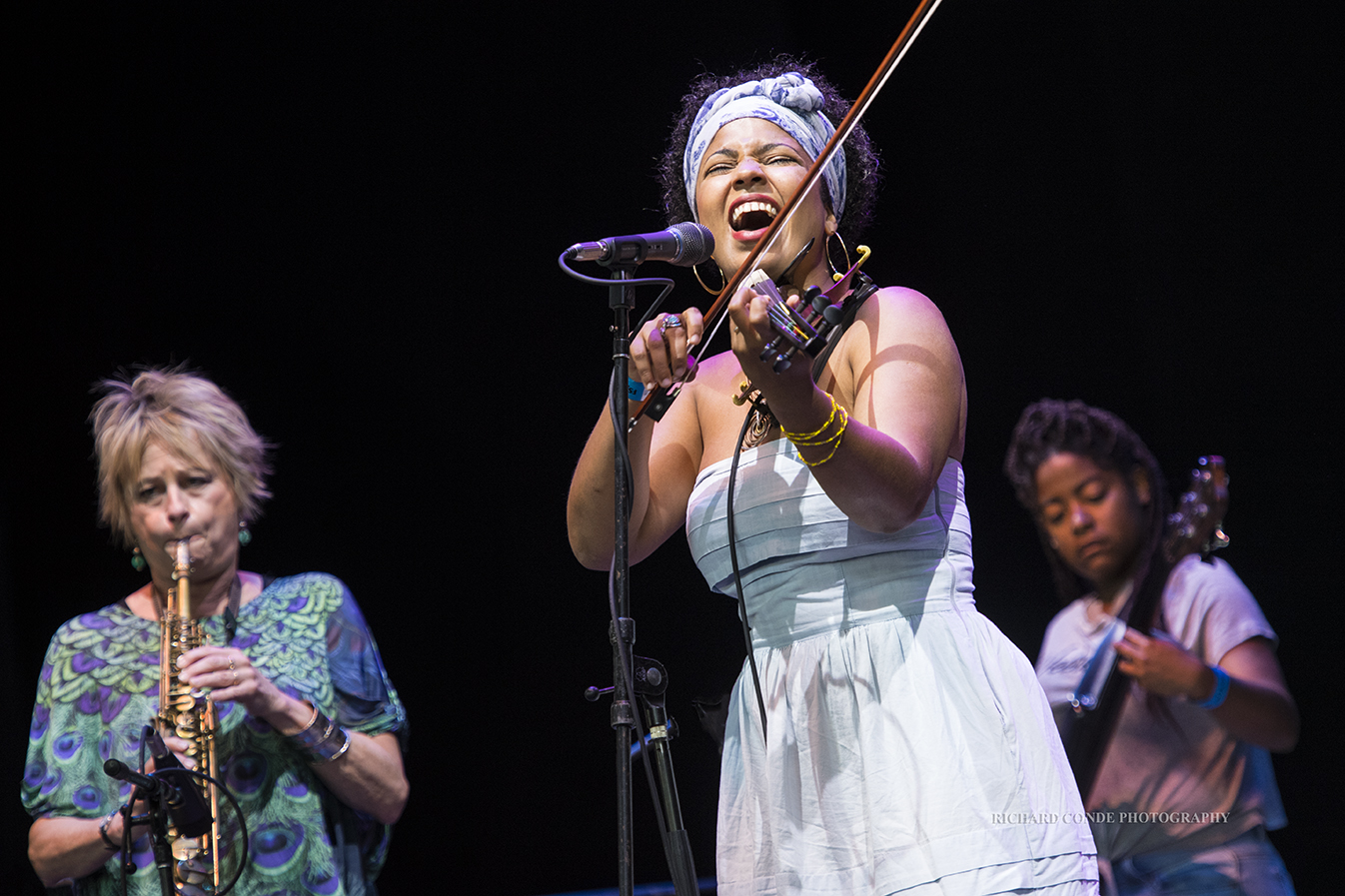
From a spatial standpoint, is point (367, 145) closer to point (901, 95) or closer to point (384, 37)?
point (384, 37)

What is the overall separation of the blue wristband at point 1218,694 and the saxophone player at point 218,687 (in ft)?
5.36

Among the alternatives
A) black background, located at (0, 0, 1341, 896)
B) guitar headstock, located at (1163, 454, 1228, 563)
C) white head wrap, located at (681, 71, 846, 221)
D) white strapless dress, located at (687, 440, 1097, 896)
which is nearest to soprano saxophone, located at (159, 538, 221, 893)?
black background, located at (0, 0, 1341, 896)

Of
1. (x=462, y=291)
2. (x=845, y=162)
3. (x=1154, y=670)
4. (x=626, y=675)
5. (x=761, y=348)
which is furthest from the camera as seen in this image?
(x=462, y=291)

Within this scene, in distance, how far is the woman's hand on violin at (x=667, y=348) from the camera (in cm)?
133

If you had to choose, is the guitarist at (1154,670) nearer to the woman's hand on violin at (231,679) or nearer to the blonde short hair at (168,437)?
the woman's hand on violin at (231,679)

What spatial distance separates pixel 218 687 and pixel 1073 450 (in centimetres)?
196

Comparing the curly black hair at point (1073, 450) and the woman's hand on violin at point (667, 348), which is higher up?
the woman's hand on violin at point (667, 348)

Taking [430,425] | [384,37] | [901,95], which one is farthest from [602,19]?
[430,425]

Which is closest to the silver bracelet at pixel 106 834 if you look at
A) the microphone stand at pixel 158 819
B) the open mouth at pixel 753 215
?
the microphone stand at pixel 158 819

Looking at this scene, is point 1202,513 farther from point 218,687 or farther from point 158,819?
point 158,819

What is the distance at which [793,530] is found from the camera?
1.43m

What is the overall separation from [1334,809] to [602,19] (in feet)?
8.91

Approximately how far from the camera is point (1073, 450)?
9.30 feet

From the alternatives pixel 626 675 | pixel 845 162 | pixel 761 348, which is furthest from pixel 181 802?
pixel 845 162
